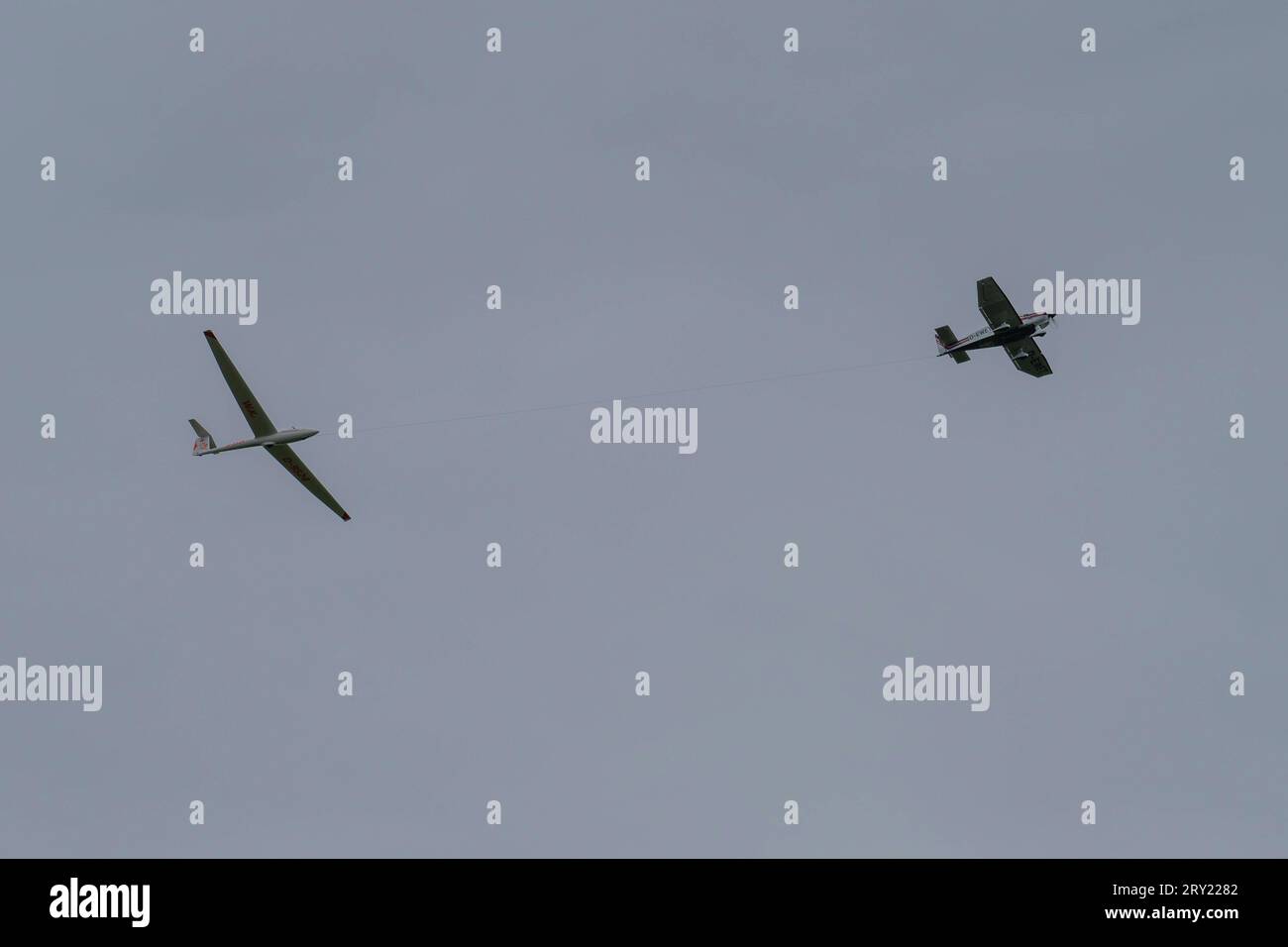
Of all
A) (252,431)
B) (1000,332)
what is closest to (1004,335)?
(1000,332)

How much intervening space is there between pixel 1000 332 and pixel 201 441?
43.3 m

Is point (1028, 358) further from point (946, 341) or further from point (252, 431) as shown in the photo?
point (252, 431)

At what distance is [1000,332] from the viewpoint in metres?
95.1

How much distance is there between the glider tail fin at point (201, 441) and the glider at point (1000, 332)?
39.7 meters

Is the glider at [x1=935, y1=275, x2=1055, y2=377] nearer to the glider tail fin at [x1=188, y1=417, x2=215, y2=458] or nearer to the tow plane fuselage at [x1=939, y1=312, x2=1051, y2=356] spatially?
the tow plane fuselage at [x1=939, y1=312, x2=1051, y2=356]

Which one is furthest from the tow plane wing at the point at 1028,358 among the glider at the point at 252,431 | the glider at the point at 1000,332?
the glider at the point at 252,431

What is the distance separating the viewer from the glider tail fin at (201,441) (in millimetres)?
98375

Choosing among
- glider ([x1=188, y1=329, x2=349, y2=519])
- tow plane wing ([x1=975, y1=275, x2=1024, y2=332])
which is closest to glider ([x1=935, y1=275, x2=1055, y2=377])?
tow plane wing ([x1=975, y1=275, x2=1024, y2=332])
